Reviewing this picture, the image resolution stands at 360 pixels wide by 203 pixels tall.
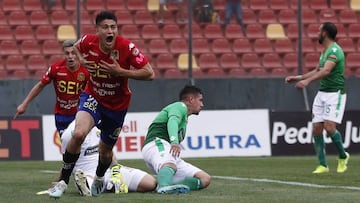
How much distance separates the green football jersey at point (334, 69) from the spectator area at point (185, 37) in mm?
8044

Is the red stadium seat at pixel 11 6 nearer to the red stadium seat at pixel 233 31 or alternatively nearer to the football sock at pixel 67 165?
the red stadium seat at pixel 233 31

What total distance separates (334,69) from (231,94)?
8017 mm

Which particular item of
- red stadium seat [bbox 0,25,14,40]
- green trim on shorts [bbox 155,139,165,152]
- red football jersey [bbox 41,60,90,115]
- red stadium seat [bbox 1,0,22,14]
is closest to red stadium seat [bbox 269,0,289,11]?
red stadium seat [bbox 1,0,22,14]

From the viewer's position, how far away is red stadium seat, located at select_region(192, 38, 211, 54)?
84.9 feet

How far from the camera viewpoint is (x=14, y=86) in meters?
24.2

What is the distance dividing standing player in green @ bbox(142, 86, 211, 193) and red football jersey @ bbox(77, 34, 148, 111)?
0.83 m

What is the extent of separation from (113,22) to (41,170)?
265 inches

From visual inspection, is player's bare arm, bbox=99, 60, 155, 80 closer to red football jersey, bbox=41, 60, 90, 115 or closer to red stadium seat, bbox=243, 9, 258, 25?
red football jersey, bbox=41, 60, 90, 115

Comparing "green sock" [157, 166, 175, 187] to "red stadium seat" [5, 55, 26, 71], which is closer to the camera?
"green sock" [157, 166, 175, 187]

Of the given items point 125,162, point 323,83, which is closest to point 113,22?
point 323,83

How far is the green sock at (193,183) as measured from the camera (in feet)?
42.8

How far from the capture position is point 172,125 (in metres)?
12.6

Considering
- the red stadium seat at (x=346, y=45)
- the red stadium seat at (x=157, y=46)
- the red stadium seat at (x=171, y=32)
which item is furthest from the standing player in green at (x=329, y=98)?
the red stadium seat at (x=346, y=45)

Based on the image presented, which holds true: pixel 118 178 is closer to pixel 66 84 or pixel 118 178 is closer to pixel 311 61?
pixel 66 84
